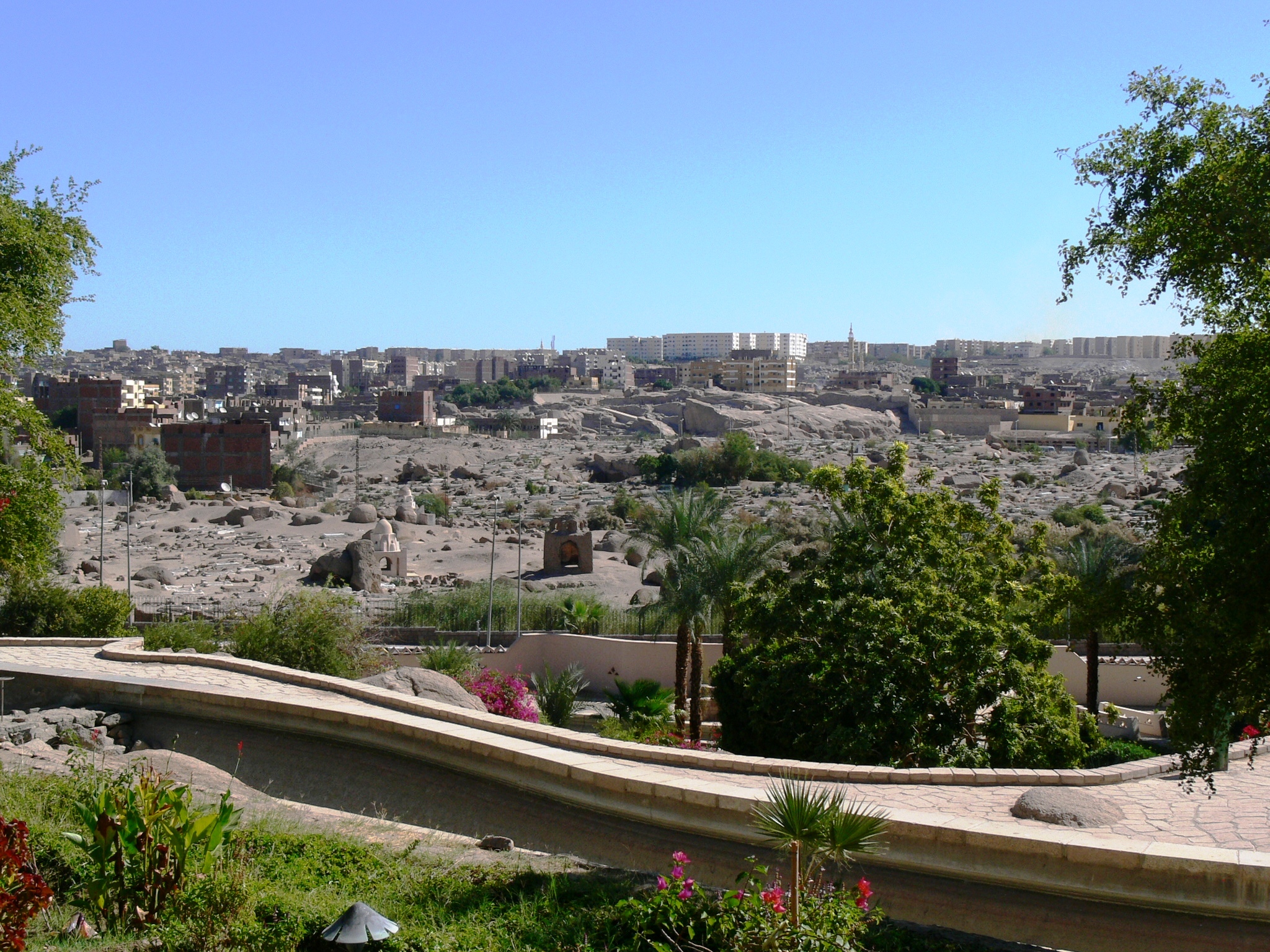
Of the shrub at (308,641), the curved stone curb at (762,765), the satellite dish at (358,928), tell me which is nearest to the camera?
the satellite dish at (358,928)

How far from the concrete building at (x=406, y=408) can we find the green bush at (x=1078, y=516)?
67.9 metres

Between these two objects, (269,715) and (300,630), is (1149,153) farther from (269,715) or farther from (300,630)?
(300,630)

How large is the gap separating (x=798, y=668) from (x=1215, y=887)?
257 inches

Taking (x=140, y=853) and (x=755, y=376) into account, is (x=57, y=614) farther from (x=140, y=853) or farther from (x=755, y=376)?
(x=755, y=376)

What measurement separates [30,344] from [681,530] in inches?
414

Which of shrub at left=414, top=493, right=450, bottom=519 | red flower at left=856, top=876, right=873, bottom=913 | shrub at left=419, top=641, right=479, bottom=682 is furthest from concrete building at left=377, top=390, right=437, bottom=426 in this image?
red flower at left=856, top=876, right=873, bottom=913

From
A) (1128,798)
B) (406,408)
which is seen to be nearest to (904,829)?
(1128,798)

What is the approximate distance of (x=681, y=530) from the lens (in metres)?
19.5

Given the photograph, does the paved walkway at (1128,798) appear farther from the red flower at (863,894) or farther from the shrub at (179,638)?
the shrub at (179,638)

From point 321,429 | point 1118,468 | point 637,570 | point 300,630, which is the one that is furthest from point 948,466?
point 300,630

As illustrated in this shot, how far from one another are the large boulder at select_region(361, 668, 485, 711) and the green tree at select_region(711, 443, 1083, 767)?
3.25m

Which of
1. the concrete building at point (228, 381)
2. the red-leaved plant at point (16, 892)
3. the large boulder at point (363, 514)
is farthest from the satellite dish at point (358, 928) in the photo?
the concrete building at point (228, 381)

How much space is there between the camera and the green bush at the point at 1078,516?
45.8 meters

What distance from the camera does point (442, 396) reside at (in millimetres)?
145500
